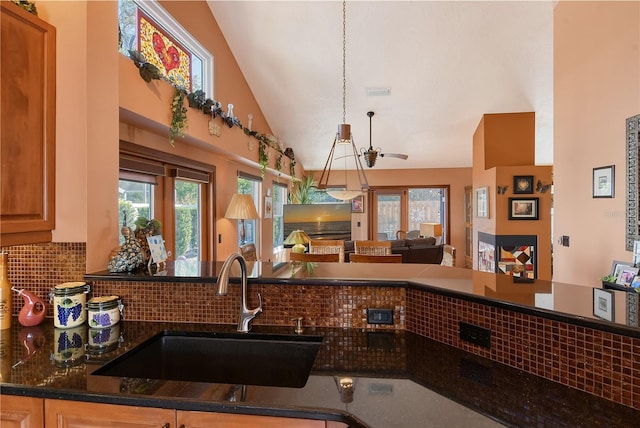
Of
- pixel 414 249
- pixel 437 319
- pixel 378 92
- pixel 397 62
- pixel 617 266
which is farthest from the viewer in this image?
pixel 414 249

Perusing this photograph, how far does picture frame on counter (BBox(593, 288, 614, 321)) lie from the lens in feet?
3.45

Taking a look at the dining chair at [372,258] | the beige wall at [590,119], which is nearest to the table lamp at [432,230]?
the beige wall at [590,119]

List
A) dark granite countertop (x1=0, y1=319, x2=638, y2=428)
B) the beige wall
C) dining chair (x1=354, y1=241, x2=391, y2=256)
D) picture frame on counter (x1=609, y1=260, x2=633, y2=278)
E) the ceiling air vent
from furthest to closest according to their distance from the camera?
the ceiling air vent → dining chair (x1=354, y1=241, x2=391, y2=256) → the beige wall → picture frame on counter (x1=609, y1=260, x2=633, y2=278) → dark granite countertop (x1=0, y1=319, x2=638, y2=428)

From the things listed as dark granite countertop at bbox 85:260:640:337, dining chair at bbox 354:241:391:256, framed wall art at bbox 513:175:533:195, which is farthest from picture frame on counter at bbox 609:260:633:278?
framed wall art at bbox 513:175:533:195

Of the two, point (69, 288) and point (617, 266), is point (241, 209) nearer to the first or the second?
point (69, 288)

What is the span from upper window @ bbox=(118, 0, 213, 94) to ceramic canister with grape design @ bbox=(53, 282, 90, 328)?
1.86m

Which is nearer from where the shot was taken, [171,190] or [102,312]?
[102,312]

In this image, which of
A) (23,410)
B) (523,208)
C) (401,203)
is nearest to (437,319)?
(23,410)

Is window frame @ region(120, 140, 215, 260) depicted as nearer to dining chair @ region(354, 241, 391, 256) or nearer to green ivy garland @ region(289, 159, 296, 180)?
dining chair @ region(354, 241, 391, 256)

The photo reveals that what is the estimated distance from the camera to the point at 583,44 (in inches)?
124

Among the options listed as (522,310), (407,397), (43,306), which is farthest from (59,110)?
(522,310)

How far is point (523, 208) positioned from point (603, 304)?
469cm

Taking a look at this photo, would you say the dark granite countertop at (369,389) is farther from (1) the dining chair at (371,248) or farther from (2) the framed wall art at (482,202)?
(2) the framed wall art at (482,202)

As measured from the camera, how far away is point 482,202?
238 inches
